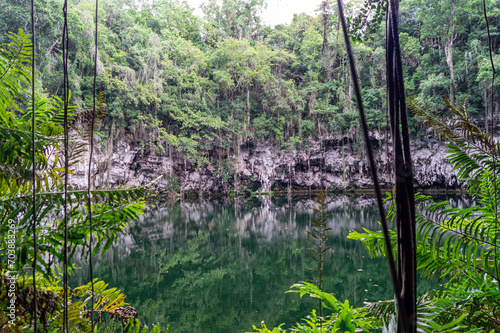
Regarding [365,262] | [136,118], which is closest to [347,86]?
[136,118]

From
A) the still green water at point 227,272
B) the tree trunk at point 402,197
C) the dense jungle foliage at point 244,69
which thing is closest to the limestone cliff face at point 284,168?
the dense jungle foliage at point 244,69

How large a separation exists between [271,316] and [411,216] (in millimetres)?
4164

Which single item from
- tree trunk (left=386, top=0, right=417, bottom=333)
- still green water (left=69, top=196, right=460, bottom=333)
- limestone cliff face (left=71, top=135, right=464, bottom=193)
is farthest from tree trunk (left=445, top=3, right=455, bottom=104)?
tree trunk (left=386, top=0, right=417, bottom=333)

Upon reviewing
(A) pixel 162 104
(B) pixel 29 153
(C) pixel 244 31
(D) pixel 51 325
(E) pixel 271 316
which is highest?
(C) pixel 244 31

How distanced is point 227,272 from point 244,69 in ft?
51.7

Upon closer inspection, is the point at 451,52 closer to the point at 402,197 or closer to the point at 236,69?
the point at 236,69

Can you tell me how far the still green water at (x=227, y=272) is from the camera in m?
4.08

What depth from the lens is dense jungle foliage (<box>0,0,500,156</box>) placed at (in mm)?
13602

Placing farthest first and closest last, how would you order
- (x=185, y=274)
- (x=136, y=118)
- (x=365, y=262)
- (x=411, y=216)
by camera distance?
(x=136, y=118) < (x=365, y=262) < (x=185, y=274) < (x=411, y=216)

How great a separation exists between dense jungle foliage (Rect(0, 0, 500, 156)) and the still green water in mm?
7990

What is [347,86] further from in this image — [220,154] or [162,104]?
[162,104]

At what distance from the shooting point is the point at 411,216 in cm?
43

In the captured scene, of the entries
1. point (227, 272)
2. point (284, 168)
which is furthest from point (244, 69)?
point (227, 272)

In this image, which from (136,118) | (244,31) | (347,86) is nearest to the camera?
(136,118)
